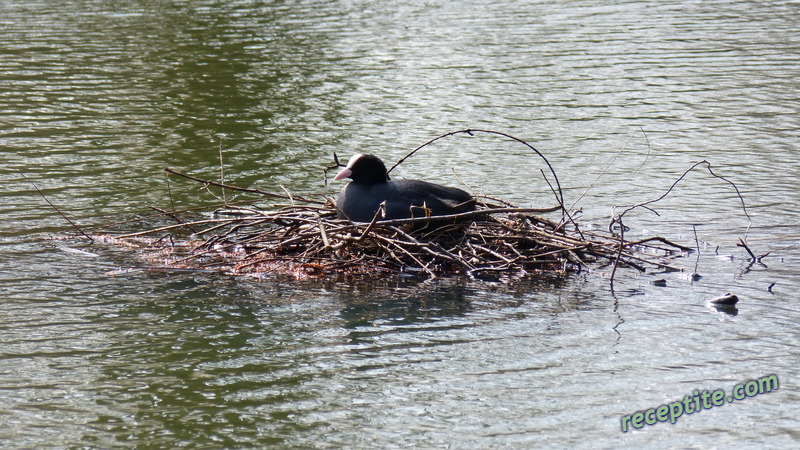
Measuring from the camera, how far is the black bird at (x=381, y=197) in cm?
889

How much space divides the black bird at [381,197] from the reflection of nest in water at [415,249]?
11 cm

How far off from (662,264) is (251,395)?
4.02 metres

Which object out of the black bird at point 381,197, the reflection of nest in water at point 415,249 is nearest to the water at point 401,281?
the reflection of nest in water at point 415,249

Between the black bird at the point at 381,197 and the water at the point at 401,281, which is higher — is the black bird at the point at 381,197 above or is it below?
above


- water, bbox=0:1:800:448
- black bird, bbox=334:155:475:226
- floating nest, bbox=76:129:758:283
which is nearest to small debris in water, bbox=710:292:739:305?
water, bbox=0:1:800:448

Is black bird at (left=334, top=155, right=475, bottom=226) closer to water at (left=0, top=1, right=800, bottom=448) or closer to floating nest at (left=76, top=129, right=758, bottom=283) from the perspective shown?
floating nest at (left=76, top=129, right=758, bottom=283)

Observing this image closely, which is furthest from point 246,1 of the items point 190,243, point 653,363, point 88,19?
point 653,363

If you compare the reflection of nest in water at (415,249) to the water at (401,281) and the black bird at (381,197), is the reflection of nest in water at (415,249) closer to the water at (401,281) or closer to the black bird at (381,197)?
the black bird at (381,197)

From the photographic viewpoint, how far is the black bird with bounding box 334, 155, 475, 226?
29.2ft

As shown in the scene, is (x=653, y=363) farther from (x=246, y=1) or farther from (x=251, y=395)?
(x=246, y=1)

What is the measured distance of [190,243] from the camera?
10.1 meters

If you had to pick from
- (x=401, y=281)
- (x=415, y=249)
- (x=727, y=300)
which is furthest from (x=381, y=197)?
(x=727, y=300)

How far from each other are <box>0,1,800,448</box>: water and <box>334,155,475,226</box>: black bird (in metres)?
0.66

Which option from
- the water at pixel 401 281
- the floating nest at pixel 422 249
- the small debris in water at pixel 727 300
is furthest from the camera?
the floating nest at pixel 422 249
